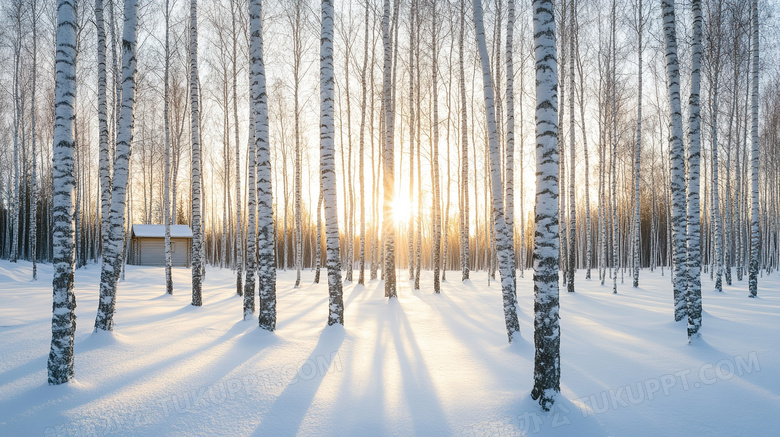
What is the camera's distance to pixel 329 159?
6.33 meters

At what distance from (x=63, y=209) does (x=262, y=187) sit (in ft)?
8.89

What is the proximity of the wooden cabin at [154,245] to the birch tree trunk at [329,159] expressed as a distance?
26454 millimetres

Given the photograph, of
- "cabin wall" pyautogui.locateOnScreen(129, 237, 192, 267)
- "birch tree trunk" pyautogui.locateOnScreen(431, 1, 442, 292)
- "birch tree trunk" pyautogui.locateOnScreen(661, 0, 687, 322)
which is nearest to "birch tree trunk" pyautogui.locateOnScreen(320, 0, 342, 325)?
"birch tree trunk" pyautogui.locateOnScreen(661, 0, 687, 322)

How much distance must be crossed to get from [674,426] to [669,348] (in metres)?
2.63

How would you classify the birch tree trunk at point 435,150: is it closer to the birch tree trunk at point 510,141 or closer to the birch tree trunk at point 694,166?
the birch tree trunk at point 510,141

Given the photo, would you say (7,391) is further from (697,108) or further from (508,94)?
(697,108)

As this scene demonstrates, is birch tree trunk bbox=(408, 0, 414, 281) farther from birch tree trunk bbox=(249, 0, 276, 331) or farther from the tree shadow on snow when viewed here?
the tree shadow on snow

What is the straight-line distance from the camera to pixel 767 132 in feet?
63.7

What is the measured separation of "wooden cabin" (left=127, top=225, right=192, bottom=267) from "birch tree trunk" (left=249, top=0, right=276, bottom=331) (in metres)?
26.0

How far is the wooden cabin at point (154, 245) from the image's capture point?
27734mm

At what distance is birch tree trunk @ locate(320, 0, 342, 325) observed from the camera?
6.29 metres

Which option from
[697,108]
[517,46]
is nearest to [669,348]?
[697,108]

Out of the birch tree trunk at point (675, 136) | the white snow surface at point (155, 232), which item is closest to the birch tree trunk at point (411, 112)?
the birch tree trunk at point (675, 136)

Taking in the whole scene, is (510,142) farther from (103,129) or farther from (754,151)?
(754,151)
